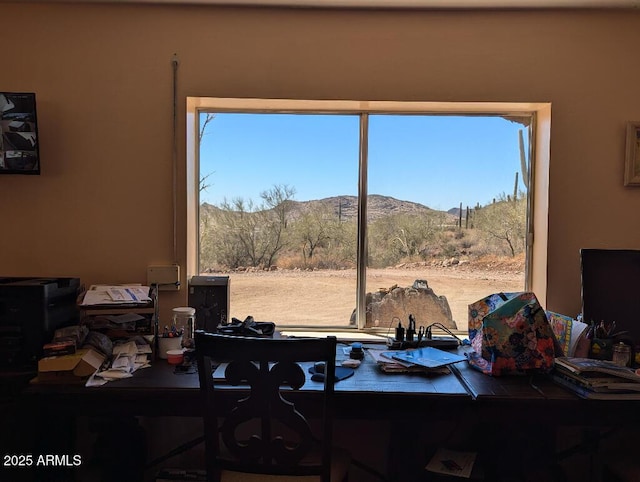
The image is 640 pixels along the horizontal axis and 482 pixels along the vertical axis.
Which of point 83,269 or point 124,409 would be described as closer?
point 124,409

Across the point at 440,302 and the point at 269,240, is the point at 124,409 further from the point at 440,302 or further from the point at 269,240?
the point at 440,302

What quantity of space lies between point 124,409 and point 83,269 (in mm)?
903

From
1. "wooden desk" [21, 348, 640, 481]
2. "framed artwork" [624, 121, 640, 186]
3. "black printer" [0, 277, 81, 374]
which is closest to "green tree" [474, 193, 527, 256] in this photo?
"framed artwork" [624, 121, 640, 186]

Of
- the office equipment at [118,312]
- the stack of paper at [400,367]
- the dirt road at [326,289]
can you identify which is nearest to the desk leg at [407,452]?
the stack of paper at [400,367]

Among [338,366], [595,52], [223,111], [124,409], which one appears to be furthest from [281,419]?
[595,52]

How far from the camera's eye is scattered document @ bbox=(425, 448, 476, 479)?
1.62 metres

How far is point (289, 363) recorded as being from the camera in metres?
1.21

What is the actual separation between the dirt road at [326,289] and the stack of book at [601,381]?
796 mm

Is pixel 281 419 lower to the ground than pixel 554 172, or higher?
lower

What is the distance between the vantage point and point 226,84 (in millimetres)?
2121

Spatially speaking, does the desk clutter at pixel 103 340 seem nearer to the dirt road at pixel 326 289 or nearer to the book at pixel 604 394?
the dirt road at pixel 326 289

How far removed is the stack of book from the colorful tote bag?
103 mm

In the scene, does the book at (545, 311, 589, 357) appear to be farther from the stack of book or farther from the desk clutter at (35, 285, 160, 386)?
the desk clutter at (35, 285, 160, 386)

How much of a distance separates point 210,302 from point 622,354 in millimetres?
1923
